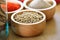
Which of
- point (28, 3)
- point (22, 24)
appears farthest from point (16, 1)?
point (22, 24)

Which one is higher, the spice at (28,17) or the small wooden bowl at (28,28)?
the spice at (28,17)

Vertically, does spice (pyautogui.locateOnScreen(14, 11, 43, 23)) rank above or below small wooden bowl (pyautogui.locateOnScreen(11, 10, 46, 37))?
above

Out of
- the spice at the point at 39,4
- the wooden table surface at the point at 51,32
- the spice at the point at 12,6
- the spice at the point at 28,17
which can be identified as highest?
the spice at the point at 39,4

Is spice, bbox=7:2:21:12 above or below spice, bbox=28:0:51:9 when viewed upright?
below

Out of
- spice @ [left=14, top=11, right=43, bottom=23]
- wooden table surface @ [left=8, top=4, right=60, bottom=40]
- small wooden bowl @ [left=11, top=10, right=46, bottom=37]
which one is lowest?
wooden table surface @ [left=8, top=4, right=60, bottom=40]

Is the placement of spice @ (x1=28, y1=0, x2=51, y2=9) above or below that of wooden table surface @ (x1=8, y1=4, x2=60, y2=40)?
above

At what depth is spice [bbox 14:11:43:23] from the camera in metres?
0.51

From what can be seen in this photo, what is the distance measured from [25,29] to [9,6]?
0.12m

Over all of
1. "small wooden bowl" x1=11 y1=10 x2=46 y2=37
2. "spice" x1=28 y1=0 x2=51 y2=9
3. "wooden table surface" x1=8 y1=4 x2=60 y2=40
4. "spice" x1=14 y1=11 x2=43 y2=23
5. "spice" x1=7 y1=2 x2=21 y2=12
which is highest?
"spice" x1=28 y1=0 x2=51 y2=9

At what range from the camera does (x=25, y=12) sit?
0.55 m

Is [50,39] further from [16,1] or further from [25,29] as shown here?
[16,1]

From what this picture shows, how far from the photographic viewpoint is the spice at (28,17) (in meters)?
0.51

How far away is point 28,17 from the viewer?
521 millimetres

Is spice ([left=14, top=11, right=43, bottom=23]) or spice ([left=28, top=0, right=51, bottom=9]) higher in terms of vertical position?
spice ([left=28, top=0, right=51, bottom=9])
